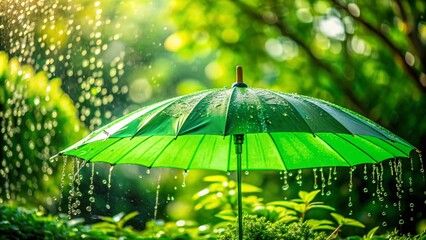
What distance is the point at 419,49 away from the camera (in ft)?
18.5

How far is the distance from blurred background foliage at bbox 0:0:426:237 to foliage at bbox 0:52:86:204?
0.06 ft

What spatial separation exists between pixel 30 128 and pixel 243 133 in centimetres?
716

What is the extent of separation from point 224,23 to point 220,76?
2.18ft

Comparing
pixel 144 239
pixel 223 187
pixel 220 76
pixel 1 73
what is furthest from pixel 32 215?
pixel 1 73

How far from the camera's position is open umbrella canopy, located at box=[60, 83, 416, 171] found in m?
2.18

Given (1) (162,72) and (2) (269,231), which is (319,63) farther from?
(1) (162,72)

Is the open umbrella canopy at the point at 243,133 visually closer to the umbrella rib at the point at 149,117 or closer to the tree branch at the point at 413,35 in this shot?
the umbrella rib at the point at 149,117

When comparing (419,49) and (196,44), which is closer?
(419,49)

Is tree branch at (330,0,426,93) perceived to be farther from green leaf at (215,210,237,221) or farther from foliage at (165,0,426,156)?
green leaf at (215,210,237,221)

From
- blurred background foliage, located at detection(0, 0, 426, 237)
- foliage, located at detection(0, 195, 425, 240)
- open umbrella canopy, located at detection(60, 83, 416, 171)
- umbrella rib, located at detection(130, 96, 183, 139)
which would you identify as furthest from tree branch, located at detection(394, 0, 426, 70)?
umbrella rib, located at detection(130, 96, 183, 139)

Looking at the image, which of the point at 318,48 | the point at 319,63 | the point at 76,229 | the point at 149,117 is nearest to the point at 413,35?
the point at 319,63

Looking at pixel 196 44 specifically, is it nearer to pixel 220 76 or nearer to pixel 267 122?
pixel 220 76

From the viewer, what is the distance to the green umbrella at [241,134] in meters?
2.18

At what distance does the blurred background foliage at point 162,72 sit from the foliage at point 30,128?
18 mm
